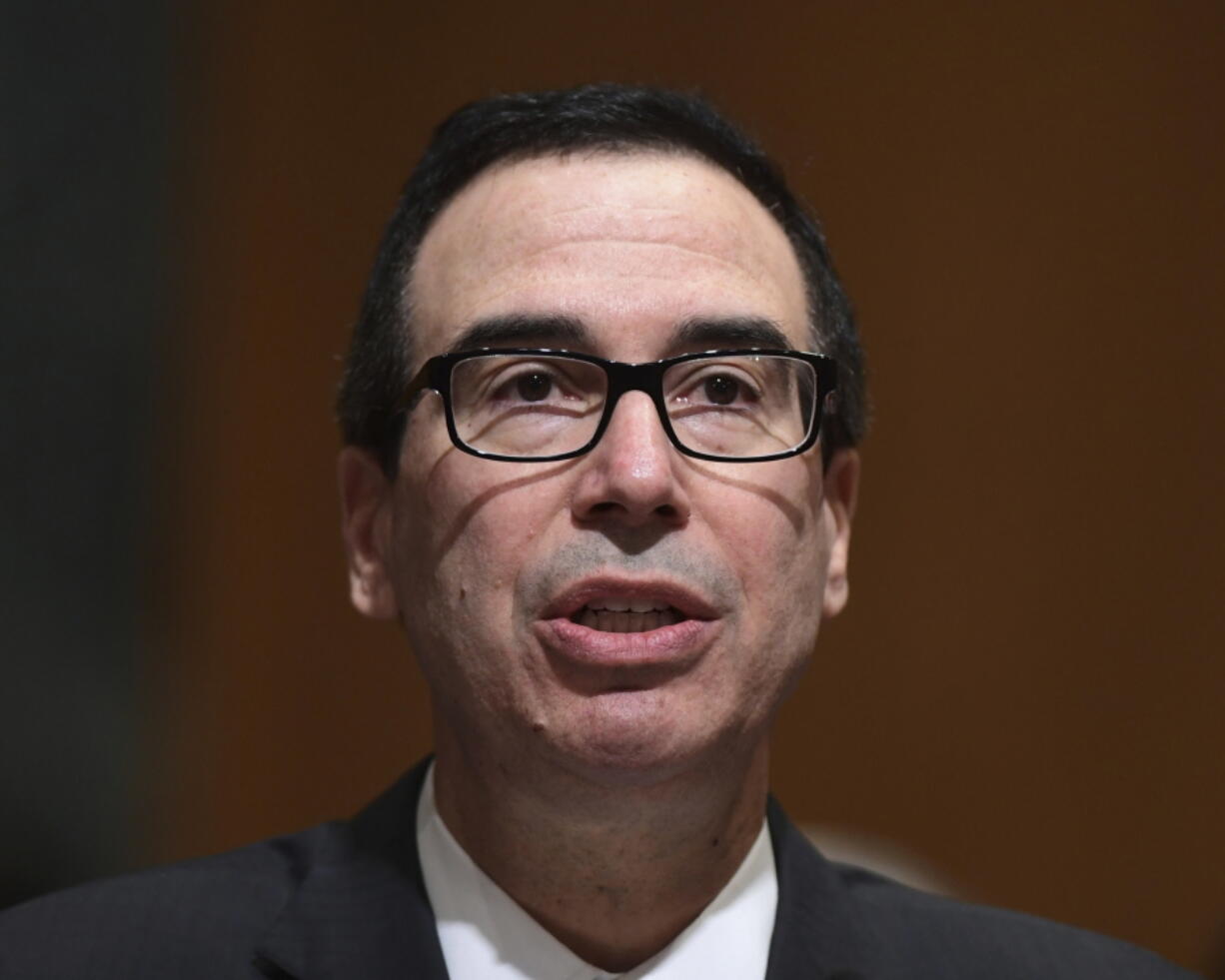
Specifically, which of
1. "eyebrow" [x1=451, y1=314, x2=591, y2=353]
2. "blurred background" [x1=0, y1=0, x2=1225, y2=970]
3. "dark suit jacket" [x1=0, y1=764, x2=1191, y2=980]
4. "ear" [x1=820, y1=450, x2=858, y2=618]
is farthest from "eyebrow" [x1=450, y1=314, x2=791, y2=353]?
"blurred background" [x1=0, y1=0, x2=1225, y2=970]

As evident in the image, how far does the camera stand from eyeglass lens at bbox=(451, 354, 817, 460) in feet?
5.82

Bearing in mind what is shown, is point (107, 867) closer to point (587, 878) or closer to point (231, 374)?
point (231, 374)

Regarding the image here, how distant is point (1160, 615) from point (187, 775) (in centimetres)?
200

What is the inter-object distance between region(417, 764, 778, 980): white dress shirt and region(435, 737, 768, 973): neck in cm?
2

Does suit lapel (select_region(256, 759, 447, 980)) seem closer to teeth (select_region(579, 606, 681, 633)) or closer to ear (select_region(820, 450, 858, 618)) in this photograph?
teeth (select_region(579, 606, 681, 633))

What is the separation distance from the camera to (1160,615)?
3.27 meters

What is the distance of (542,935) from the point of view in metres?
1.82

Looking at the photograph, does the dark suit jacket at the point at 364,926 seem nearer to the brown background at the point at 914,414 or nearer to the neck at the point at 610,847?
the neck at the point at 610,847

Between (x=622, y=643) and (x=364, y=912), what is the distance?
46 centimetres

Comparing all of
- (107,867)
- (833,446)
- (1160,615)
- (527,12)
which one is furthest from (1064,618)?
(107,867)

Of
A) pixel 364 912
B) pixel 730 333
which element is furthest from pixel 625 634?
pixel 364 912

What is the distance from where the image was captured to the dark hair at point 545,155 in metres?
1.96

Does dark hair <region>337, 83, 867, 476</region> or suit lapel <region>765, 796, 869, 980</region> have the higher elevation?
dark hair <region>337, 83, 867, 476</region>

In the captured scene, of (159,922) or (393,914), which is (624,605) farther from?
(159,922)
